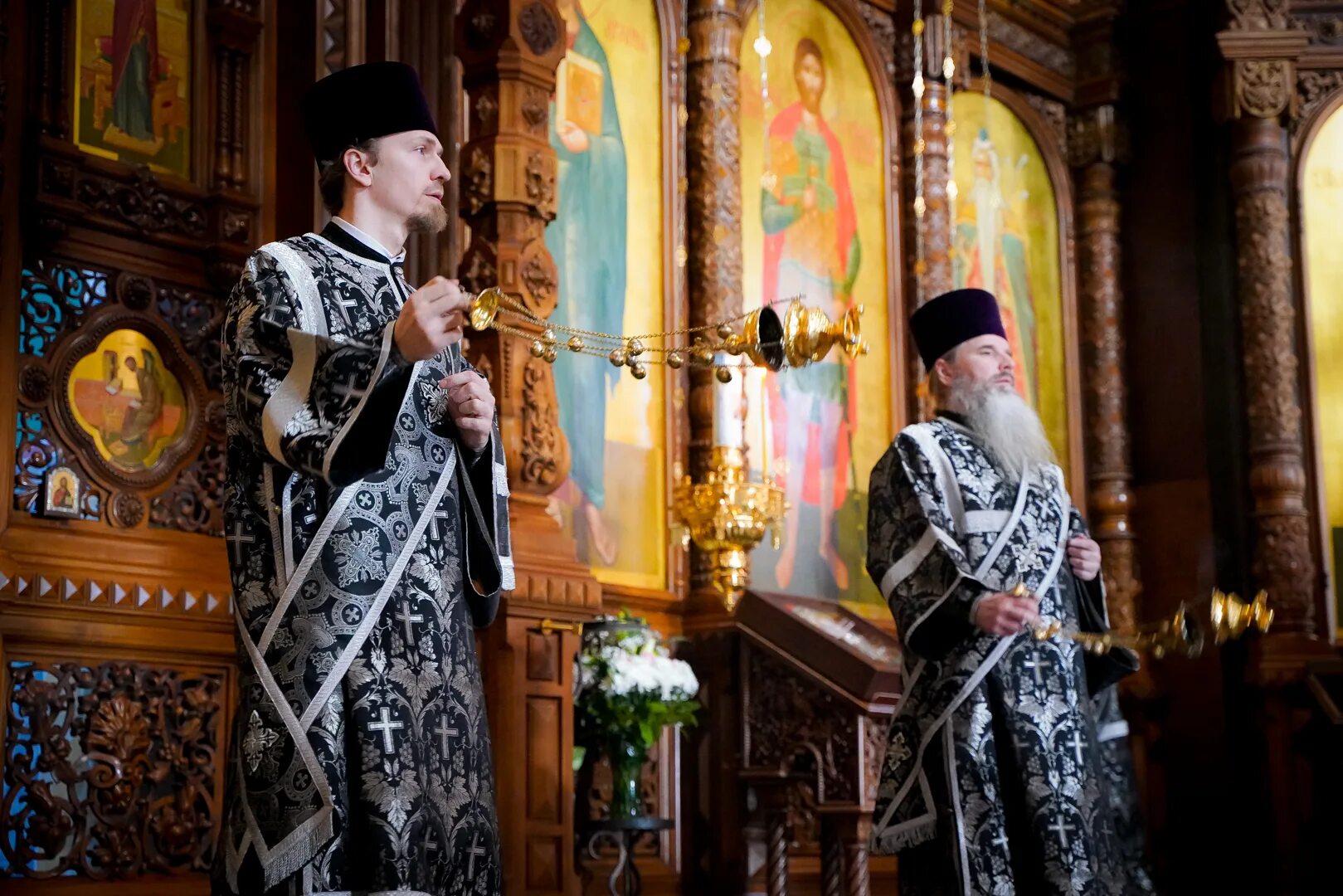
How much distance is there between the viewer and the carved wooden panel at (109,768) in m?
4.86

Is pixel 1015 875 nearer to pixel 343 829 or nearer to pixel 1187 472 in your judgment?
pixel 343 829

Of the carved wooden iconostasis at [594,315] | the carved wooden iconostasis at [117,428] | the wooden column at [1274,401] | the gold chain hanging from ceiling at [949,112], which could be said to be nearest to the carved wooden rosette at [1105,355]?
the carved wooden iconostasis at [594,315]

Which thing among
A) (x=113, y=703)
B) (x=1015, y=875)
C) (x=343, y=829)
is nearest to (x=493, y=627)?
(x=113, y=703)

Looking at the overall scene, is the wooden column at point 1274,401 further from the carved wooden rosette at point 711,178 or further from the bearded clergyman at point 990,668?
the bearded clergyman at point 990,668

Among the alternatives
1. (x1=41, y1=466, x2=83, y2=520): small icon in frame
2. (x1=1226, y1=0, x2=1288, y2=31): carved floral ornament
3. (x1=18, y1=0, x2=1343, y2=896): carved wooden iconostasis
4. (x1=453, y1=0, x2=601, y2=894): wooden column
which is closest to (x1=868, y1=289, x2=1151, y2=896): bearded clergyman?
(x1=453, y1=0, x2=601, y2=894): wooden column

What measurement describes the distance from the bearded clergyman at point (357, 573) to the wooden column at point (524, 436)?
2345 mm

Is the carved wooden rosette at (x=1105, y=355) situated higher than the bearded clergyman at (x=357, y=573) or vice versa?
the carved wooden rosette at (x=1105, y=355)

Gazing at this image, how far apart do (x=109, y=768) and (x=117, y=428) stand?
3.45 ft

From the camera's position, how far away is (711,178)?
25.9 feet

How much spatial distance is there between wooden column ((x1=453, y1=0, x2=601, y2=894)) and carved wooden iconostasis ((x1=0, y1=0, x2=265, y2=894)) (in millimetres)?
815

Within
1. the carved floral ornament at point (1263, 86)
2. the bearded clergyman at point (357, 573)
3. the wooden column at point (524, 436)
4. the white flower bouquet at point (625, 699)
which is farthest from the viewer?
the carved floral ornament at point (1263, 86)

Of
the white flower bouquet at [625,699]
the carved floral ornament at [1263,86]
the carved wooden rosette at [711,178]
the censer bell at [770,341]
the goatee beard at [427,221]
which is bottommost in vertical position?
the white flower bouquet at [625,699]

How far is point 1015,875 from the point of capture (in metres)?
4.13

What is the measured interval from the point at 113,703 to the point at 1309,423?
7258mm
